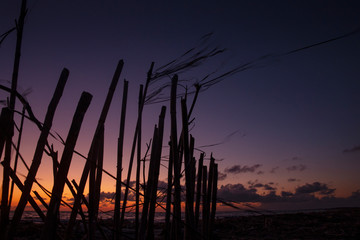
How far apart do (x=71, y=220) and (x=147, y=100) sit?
67.8 inches

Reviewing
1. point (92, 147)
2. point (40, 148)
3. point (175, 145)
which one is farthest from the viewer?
point (175, 145)

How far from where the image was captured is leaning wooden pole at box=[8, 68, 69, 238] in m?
1.80

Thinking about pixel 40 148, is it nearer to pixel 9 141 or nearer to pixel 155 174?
pixel 9 141

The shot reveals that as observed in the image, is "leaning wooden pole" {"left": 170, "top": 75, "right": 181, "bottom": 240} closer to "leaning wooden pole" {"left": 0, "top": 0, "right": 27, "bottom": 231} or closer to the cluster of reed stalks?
the cluster of reed stalks

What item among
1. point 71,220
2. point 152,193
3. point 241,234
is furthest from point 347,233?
point 71,220

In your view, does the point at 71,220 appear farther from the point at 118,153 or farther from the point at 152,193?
the point at 118,153

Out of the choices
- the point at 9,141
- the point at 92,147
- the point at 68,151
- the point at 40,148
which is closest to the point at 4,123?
the point at 9,141

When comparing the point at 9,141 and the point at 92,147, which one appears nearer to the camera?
the point at 9,141

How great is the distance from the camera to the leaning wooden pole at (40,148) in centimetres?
180

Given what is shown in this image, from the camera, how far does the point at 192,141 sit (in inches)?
136

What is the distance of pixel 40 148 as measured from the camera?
1.83 metres

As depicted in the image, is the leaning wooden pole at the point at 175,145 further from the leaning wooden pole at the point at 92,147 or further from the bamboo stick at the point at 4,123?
the bamboo stick at the point at 4,123

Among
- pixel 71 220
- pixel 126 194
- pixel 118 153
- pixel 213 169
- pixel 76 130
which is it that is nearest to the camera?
pixel 76 130

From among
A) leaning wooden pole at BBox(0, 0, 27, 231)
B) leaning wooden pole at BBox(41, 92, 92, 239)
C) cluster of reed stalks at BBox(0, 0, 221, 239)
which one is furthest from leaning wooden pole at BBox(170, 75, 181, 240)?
leaning wooden pole at BBox(0, 0, 27, 231)
